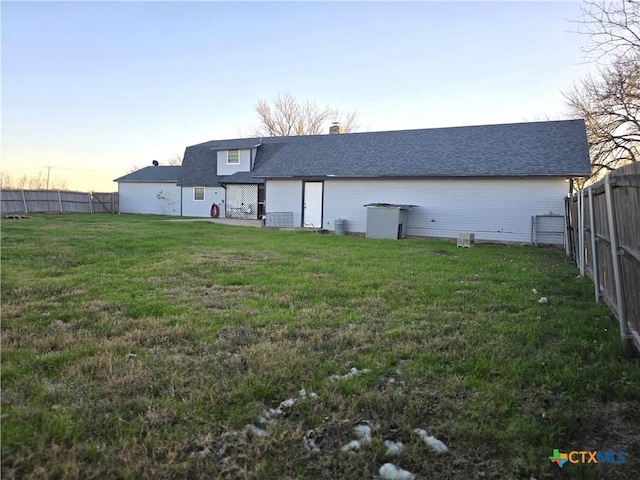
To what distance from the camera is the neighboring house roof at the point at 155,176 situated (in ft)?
96.9

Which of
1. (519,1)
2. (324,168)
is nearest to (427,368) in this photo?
(519,1)

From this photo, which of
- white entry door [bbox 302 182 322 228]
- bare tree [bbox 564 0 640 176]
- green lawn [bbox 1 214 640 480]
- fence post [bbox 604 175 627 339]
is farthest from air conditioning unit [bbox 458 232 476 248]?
fence post [bbox 604 175 627 339]

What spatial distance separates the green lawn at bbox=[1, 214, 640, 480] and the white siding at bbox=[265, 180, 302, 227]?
1331cm

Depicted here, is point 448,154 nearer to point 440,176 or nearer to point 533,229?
point 440,176

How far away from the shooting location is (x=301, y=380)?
282 cm

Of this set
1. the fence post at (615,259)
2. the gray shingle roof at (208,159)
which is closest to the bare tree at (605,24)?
the fence post at (615,259)

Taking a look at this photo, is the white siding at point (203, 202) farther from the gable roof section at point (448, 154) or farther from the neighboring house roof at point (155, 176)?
the gable roof section at point (448, 154)

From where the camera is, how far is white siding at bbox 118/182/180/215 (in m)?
29.2

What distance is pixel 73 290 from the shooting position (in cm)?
517

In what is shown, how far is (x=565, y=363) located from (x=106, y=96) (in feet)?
64.8

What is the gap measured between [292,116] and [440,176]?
2764 centimetres

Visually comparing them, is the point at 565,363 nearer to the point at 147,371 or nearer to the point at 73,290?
the point at 147,371

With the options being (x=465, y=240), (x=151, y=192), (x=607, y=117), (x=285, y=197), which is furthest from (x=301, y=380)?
(x=151, y=192)

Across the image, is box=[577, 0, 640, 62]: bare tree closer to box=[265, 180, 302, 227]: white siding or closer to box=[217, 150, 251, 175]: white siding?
box=[265, 180, 302, 227]: white siding
